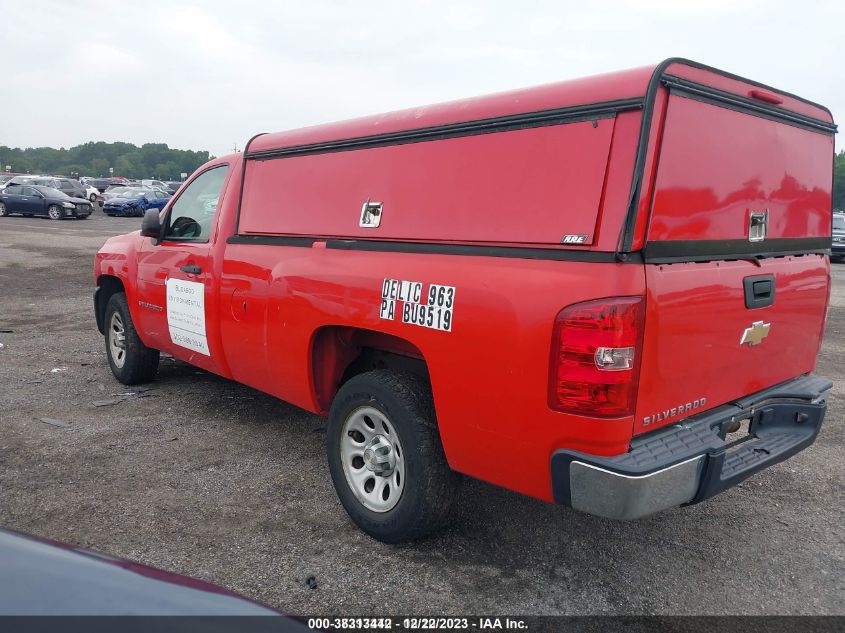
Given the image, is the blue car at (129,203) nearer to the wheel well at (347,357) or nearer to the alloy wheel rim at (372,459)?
the wheel well at (347,357)

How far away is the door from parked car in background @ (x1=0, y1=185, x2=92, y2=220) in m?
25.4

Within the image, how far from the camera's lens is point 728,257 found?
117 inches

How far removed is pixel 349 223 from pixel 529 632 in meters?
2.14

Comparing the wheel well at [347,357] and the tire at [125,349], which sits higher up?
the wheel well at [347,357]

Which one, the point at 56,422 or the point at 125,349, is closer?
the point at 56,422

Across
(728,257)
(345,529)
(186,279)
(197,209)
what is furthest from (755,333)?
(197,209)

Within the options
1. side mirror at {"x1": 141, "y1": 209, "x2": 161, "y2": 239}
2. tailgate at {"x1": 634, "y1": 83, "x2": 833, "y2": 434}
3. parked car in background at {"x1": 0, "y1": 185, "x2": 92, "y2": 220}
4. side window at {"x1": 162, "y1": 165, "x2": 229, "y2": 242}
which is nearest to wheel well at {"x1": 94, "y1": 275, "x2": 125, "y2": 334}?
side mirror at {"x1": 141, "y1": 209, "x2": 161, "y2": 239}

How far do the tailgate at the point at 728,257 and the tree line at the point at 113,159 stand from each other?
116711mm

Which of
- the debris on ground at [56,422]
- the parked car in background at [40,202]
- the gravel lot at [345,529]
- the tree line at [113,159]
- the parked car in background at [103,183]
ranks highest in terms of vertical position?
the tree line at [113,159]

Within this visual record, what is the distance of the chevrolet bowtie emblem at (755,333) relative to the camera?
120 inches

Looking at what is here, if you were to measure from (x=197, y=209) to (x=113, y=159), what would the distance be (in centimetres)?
12741

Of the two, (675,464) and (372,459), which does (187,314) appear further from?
(675,464)

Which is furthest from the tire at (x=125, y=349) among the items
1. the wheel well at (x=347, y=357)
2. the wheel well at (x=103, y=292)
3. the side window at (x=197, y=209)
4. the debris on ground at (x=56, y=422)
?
the wheel well at (x=347, y=357)

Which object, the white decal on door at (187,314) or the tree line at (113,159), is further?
the tree line at (113,159)
